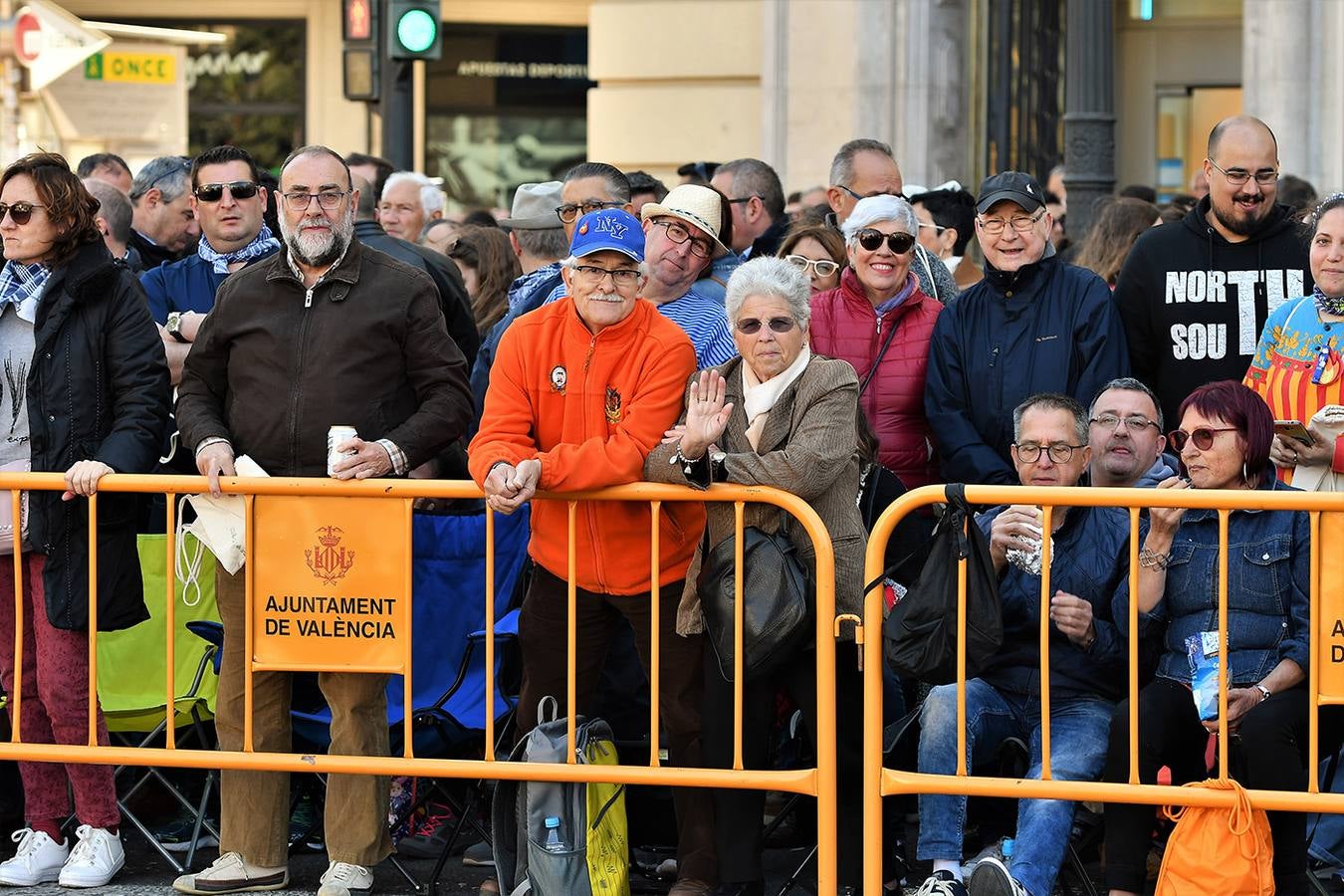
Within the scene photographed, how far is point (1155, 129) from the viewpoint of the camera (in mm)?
20109

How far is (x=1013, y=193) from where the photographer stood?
7.14 meters

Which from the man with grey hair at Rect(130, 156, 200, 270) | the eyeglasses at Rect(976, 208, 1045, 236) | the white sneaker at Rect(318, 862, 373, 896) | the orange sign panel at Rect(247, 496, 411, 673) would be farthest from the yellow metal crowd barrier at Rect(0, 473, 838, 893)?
the man with grey hair at Rect(130, 156, 200, 270)

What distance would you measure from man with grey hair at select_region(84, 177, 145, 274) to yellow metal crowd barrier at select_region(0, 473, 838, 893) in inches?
84.1

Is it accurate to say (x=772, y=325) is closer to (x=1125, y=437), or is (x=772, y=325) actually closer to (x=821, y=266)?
(x=1125, y=437)

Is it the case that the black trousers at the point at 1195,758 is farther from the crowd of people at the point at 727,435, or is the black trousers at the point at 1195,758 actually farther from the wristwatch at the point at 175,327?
the wristwatch at the point at 175,327

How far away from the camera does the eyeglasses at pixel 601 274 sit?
20.3ft

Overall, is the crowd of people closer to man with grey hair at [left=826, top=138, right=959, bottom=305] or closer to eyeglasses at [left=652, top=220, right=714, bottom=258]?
eyeglasses at [left=652, top=220, right=714, bottom=258]

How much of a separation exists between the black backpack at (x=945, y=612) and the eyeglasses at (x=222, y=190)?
295cm

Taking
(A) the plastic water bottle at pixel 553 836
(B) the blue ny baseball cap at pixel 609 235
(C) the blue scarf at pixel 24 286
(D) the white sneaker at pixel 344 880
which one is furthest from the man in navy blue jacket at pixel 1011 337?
(C) the blue scarf at pixel 24 286

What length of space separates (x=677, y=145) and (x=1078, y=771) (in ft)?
33.8

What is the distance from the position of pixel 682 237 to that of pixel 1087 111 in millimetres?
3540

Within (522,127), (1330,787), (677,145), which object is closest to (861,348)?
(1330,787)

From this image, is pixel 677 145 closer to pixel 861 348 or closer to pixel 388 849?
pixel 861 348

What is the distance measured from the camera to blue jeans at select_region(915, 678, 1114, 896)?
237 inches
